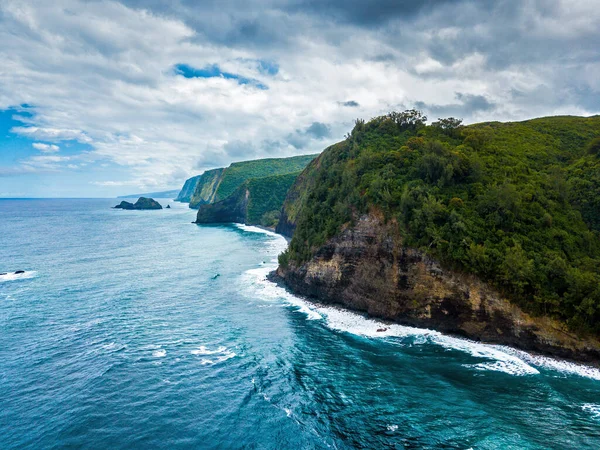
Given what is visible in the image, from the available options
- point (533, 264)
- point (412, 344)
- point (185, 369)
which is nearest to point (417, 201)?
point (533, 264)

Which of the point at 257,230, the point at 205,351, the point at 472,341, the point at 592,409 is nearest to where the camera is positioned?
the point at 592,409

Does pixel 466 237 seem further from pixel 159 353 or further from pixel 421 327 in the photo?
pixel 159 353

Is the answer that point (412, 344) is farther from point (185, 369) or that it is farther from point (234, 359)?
point (185, 369)

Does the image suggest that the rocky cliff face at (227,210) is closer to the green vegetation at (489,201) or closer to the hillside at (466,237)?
the green vegetation at (489,201)

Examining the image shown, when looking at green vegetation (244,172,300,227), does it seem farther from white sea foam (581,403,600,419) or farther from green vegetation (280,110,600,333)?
white sea foam (581,403,600,419)

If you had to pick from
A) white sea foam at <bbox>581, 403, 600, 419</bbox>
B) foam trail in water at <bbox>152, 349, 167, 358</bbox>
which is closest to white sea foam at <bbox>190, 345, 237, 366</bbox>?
foam trail in water at <bbox>152, 349, 167, 358</bbox>

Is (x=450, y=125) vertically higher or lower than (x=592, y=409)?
higher

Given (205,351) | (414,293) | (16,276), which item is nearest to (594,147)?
(414,293)
